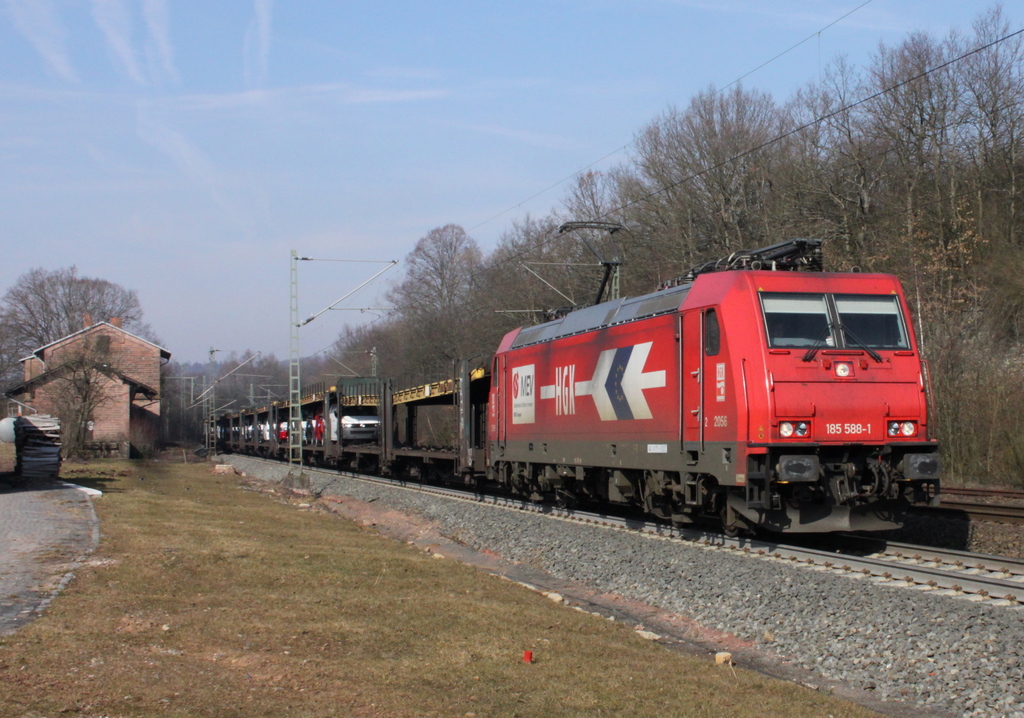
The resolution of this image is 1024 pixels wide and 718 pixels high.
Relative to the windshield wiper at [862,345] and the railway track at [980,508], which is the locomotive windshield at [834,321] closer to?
the windshield wiper at [862,345]

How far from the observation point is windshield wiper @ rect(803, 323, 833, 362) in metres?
11.3

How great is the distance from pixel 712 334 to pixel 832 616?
4.41 metres

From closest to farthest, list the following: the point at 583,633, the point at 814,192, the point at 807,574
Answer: the point at 583,633 → the point at 807,574 → the point at 814,192

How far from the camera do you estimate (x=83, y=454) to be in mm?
44406

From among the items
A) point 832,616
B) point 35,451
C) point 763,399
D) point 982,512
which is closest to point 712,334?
point 763,399

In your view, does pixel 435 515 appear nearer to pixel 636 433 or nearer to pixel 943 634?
pixel 636 433

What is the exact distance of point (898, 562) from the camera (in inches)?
420

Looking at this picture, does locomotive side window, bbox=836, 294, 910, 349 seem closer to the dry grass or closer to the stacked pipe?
the dry grass

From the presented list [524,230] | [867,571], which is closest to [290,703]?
[867,571]

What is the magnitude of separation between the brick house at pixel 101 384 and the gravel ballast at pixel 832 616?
37.7 metres

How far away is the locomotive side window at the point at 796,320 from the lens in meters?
11.4

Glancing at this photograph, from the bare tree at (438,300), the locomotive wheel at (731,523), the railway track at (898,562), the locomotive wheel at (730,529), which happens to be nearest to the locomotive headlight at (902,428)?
the railway track at (898,562)

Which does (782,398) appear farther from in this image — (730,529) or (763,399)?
(730,529)

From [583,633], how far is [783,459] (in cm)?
369
